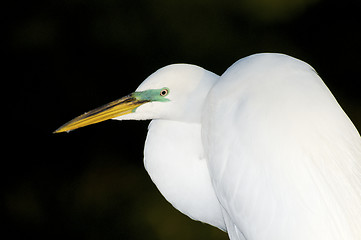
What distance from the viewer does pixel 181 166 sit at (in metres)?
1.20

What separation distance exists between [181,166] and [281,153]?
0.93 feet

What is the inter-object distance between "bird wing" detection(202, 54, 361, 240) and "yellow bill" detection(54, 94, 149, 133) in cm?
16

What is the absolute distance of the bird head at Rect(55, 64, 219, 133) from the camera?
1125mm

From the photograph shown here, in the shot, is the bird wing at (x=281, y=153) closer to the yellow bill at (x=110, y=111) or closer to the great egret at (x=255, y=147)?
the great egret at (x=255, y=147)

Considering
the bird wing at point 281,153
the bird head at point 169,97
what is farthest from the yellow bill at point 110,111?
the bird wing at point 281,153

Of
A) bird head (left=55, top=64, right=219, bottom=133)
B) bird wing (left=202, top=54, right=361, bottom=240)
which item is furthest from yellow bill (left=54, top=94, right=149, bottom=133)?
bird wing (left=202, top=54, right=361, bottom=240)

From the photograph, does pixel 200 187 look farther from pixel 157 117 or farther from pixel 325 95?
pixel 325 95

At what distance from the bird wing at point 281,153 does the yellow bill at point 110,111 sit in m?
0.16

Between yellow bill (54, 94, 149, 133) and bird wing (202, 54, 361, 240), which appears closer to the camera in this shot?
bird wing (202, 54, 361, 240)

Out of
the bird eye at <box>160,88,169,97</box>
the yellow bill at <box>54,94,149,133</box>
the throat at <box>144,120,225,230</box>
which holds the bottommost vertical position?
the throat at <box>144,120,225,230</box>

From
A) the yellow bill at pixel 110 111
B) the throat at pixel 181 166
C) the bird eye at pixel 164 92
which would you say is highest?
the bird eye at pixel 164 92

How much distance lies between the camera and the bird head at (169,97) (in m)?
1.12

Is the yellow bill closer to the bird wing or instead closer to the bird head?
the bird head

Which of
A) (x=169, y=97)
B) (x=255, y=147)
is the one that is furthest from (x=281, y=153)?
(x=169, y=97)
